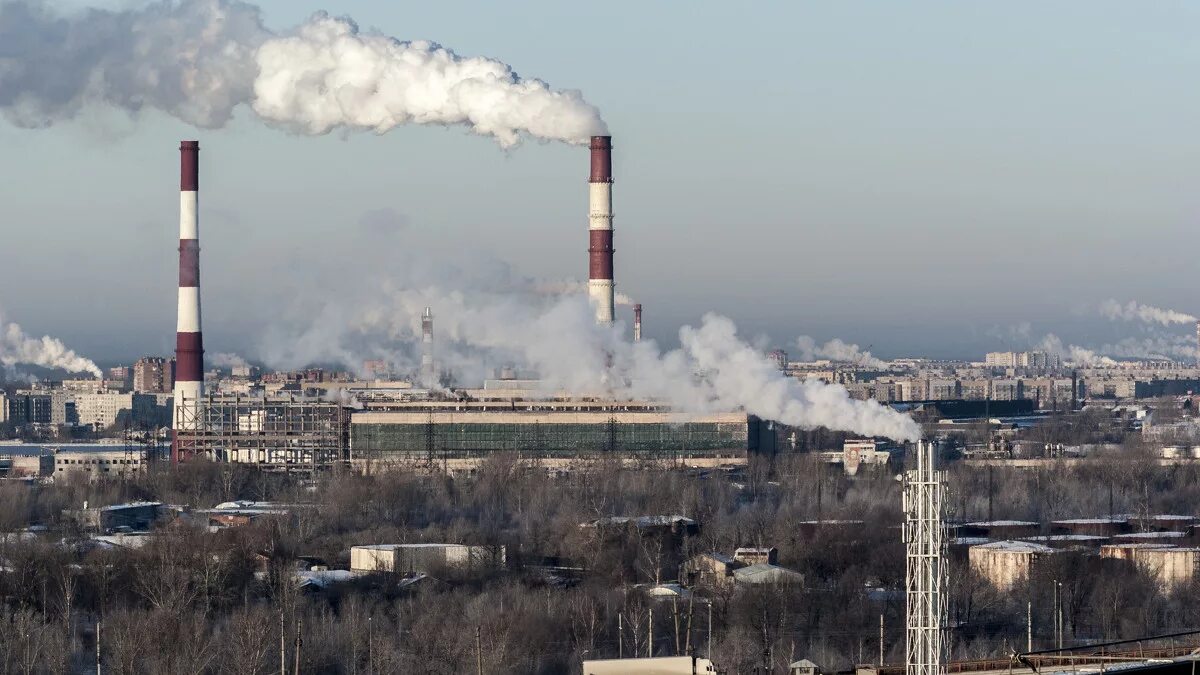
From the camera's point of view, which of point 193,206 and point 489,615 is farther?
point 193,206

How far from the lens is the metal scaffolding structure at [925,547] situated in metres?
14.2

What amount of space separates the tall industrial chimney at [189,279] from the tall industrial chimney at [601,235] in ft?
22.3

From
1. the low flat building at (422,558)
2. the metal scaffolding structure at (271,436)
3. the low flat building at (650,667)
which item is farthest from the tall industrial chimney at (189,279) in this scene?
the low flat building at (650,667)

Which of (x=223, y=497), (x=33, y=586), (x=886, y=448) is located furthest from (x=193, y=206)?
(x=33, y=586)

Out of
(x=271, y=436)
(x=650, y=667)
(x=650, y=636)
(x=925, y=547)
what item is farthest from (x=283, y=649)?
(x=271, y=436)

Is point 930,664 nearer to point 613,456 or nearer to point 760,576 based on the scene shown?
point 760,576

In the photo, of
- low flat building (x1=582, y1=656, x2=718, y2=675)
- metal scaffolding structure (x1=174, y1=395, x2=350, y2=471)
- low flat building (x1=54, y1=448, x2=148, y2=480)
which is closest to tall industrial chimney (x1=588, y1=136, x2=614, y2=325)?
metal scaffolding structure (x1=174, y1=395, x2=350, y2=471)

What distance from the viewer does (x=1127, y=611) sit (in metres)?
23.6

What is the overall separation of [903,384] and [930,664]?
56.8 metres

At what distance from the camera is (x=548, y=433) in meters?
41.0

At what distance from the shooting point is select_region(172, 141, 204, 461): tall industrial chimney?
131ft

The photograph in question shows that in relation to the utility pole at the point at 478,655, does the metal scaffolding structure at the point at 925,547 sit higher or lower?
higher

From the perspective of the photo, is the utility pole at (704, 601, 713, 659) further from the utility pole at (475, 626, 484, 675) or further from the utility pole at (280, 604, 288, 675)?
the utility pole at (280, 604, 288, 675)

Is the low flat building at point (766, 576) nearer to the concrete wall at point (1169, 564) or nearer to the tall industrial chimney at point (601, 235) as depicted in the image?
the concrete wall at point (1169, 564)
